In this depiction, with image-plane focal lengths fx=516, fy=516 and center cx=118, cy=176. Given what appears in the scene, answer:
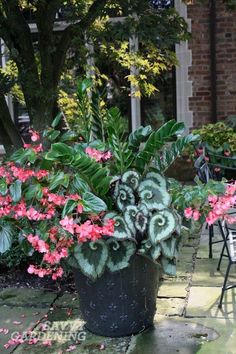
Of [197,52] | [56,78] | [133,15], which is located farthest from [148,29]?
[197,52]

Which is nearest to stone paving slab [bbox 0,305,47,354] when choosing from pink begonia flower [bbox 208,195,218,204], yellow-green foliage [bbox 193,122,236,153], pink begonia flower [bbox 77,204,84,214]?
pink begonia flower [bbox 77,204,84,214]

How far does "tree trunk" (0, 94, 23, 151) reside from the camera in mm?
4953

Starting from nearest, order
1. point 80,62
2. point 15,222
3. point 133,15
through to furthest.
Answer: point 15,222, point 133,15, point 80,62

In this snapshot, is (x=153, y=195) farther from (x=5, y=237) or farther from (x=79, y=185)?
(x=5, y=237)

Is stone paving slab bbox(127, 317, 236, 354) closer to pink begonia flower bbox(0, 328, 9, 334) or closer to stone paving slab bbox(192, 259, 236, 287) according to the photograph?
stone paving slab bbox(192, 259, 236, 287)

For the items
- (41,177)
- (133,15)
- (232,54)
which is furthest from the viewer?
(232,54)

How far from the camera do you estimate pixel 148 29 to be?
4391 mm

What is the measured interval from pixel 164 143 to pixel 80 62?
2.95 m

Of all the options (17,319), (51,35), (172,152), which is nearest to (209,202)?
(172,152)

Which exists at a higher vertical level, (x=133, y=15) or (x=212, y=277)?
(x=133, y=15)

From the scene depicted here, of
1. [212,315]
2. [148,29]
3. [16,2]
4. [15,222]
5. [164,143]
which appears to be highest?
[16,2]

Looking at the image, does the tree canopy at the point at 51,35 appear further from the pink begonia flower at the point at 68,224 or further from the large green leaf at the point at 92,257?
the pink begonia flower at the point at 68,224

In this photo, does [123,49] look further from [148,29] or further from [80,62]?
[148,29]

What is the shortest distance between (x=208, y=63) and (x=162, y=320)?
5.90 meters
